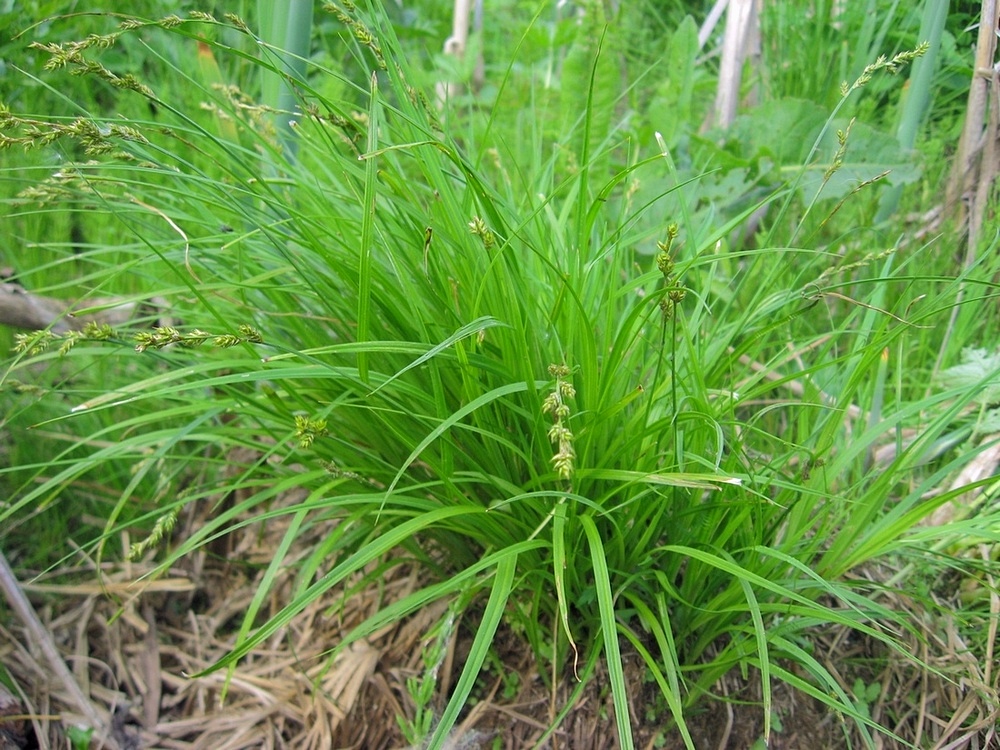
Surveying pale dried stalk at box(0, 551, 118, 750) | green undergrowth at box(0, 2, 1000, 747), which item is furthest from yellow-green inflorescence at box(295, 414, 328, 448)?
pale dried stalk at box(0, 551, 118, 750)

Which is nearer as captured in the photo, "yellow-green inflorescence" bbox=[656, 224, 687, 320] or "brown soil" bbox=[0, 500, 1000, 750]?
"yellow-green inflorescence" bbox=[656, 224, 687, 320]

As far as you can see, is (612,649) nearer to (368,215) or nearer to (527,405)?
(527,405)

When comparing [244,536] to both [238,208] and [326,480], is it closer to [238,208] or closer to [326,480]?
[326,480]

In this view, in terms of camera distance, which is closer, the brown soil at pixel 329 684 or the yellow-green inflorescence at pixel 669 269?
the yellow-green inflorescence at pixel 669 269

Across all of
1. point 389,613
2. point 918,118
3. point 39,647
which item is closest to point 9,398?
point 39,647

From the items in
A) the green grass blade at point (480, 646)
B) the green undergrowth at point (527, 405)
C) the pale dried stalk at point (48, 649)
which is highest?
the green undergrowth at point (527, 405)

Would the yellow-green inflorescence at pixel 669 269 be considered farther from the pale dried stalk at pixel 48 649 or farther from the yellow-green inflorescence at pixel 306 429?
the pale dried stalk at pixel 48 649

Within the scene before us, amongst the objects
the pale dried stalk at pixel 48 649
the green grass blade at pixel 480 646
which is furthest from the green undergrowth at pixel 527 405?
the pale dried stalk at pixel 48 649

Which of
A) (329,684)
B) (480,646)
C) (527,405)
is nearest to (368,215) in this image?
(527,405)

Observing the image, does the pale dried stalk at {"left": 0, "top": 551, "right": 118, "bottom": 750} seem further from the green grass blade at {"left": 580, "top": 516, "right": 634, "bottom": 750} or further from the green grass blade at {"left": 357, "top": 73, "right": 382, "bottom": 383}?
the green grass blade at {"left": 580, "top": 516, "right": 634, "bottom": 750}
